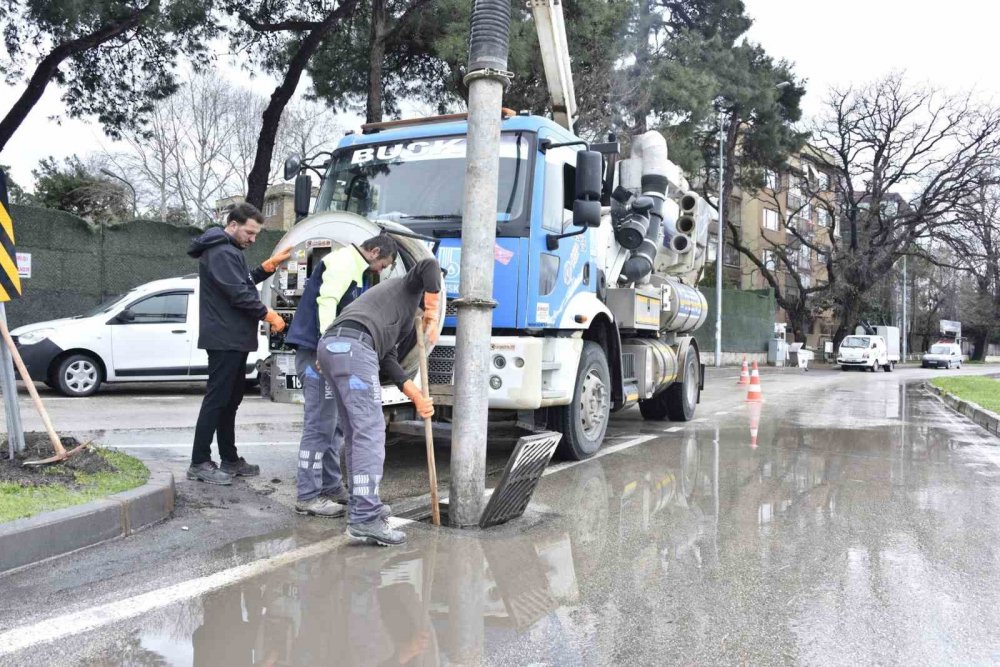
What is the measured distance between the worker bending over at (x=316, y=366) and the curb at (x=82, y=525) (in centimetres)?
86

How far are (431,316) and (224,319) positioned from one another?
1753 mm

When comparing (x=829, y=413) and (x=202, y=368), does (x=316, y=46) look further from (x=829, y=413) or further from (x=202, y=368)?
(x=829, y=413)

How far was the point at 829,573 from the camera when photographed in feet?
13.7

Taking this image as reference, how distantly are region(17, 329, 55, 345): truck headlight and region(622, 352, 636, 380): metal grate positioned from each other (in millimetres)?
8100

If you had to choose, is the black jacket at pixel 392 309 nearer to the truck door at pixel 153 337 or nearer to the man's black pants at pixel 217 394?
the man's black pants at pixel 217 394

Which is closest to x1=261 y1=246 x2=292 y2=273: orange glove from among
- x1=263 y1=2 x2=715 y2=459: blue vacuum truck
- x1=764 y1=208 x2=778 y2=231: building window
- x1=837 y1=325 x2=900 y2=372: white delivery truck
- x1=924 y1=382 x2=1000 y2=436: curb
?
x1=263 y1=2 x2=715 y2=459: blue vacuum truck

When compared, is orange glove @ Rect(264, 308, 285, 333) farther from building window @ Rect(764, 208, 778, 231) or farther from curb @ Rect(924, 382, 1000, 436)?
building window @ Rect(764, 208, 778, 231)

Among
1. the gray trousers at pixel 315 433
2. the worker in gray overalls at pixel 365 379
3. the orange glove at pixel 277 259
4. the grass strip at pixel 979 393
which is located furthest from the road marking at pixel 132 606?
the grass strip at pixel 979 393

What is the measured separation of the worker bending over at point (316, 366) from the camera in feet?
16.0

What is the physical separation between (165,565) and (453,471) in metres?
1.70

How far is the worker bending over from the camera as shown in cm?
488

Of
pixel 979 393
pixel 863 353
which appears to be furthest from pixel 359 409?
pixel 863 353

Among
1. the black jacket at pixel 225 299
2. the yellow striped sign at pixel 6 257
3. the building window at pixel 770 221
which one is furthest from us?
the building window at pixel 770 221

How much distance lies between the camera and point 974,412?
524 inches
